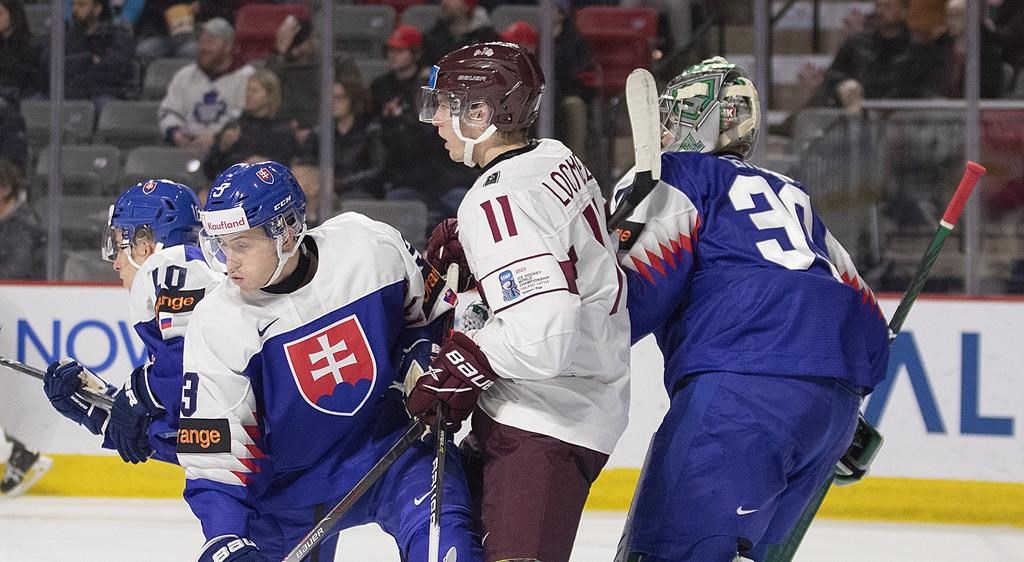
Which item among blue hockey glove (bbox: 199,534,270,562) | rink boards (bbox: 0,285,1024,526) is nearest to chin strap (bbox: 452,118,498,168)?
blue hockey glove (bbox: 199,534,270,562)

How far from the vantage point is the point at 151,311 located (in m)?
2.87

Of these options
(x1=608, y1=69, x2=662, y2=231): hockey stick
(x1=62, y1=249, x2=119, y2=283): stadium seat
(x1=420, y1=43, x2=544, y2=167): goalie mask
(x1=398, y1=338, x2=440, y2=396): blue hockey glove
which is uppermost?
(x1=420, y1=43, x2=544, y2=167): goalie mask

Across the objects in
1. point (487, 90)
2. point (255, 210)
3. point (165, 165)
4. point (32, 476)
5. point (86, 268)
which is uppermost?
point (487, 90)

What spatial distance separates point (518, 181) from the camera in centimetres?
208

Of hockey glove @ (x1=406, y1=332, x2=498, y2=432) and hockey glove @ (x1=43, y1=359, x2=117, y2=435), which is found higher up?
hockey glove @ (x1=406, y1=332, x2=498, y2=432)

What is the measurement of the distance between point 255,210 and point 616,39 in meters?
3.49

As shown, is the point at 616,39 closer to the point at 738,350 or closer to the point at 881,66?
the point at 881,66

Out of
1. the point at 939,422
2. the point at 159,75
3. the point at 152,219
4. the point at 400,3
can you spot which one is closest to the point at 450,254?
the point at 152,219

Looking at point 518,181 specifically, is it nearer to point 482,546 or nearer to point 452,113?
point 452,113

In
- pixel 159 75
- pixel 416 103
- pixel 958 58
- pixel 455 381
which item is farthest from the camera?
pixel 159 75

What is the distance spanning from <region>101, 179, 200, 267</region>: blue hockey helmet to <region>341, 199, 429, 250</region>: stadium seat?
2.18 metres

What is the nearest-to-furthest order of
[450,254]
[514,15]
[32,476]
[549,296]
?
1. [549,296]
2. [450,254]
3. [32,476]
4. [514,15]

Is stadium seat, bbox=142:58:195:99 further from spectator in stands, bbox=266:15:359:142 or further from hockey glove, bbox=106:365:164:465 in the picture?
hockey glove, bbox=106:365:164:465

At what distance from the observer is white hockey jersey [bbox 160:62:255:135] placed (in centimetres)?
563
